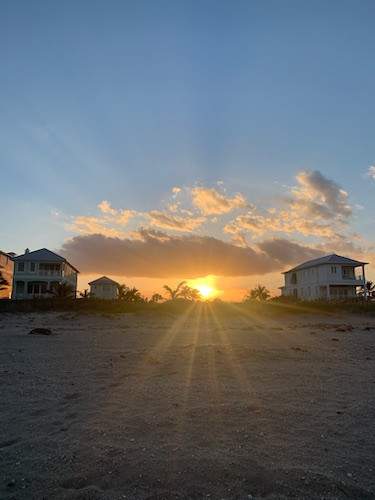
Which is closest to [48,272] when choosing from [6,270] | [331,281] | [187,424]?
[6,270]

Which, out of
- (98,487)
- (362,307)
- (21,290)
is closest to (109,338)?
(98,487)

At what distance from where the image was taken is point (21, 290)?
5016 cm

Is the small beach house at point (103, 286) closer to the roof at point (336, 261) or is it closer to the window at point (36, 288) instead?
the window at point (36, 288)

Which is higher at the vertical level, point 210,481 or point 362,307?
point 362,307

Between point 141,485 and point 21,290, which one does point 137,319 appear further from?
point 21,290

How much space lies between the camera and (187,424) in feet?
17.3

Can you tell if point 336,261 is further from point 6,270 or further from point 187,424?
point 187,424

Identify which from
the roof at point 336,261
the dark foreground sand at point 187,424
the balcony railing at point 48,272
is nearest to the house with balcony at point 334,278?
the roof at point 336,261

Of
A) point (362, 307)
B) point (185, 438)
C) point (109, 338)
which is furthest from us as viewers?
point (362, 307)

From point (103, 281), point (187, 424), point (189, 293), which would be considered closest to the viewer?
point (187, 424)

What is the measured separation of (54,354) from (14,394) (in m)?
4.18

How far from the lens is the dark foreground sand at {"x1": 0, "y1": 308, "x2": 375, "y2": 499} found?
3764 mm

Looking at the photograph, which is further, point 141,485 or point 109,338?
point 109,338

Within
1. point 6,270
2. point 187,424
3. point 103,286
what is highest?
point 6,270
